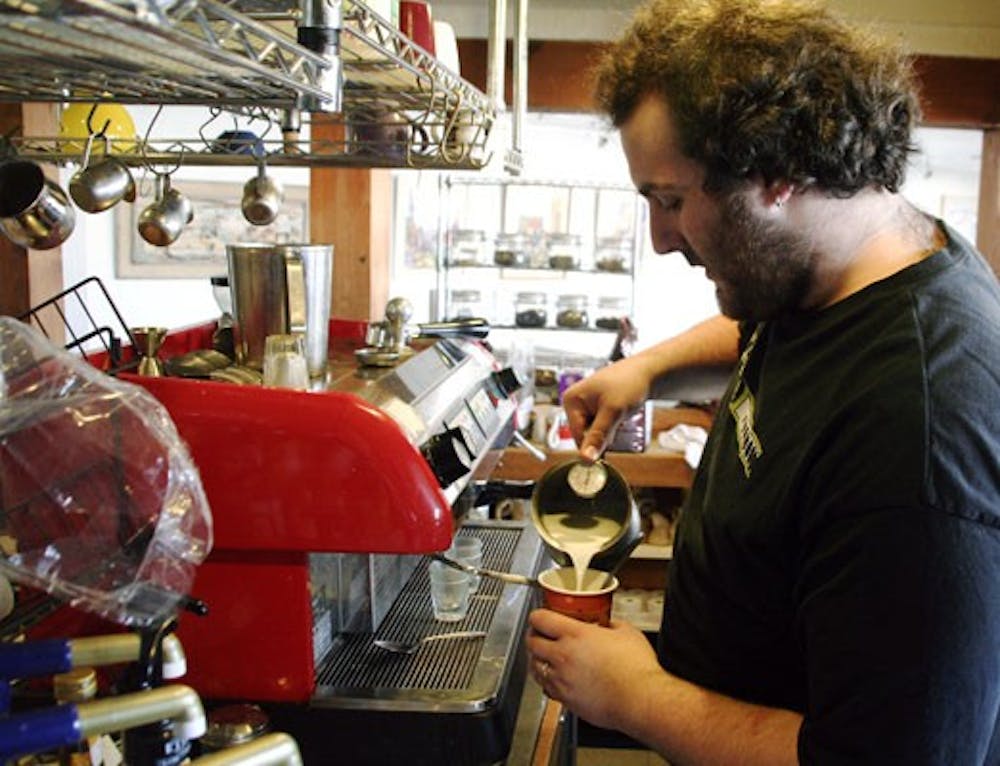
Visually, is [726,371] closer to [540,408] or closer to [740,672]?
[740,672]

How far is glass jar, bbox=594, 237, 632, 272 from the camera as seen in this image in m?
3.91

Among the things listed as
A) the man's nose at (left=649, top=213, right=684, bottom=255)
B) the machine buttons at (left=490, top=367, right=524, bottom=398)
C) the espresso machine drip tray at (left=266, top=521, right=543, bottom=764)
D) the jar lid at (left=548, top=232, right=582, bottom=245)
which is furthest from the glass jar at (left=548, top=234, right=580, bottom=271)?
the man's nose at (left=649, top=213, right=684, bottom=255)

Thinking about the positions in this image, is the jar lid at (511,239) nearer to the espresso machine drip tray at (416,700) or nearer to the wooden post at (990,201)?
the wooden post at (990,201)

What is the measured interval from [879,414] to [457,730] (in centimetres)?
60

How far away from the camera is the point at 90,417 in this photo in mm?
863

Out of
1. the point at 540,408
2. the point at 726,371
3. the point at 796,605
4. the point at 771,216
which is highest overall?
the point at 771,216

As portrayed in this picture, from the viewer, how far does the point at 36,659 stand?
2.37 feet

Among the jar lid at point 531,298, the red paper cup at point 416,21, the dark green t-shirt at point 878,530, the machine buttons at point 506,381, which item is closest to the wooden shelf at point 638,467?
the jar lid at point 531,298

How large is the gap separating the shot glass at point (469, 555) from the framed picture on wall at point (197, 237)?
3689mm

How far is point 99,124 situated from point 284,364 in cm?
99

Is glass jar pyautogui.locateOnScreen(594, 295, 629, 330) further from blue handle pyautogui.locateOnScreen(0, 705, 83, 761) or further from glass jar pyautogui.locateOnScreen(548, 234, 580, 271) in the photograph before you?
blue handle pyautogui.locateOnScreen(0, 705, 83, 761)

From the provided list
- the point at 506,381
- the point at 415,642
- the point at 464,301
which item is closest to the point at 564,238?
the point at 464,301

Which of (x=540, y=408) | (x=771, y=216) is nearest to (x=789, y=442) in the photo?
(x=771, y=216)

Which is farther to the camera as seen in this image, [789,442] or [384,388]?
[384,388]
